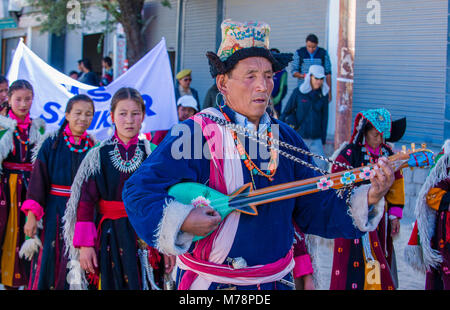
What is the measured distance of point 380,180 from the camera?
2.35 metres

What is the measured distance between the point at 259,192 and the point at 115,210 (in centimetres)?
203

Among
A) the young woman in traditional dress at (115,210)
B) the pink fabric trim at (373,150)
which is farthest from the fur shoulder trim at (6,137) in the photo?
the pink fabric trim at (373,150)

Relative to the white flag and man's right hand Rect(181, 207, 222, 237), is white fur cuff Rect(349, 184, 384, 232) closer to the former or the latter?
man's right hand Rect(181, 207, 222, 237)

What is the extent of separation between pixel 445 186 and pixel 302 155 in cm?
232

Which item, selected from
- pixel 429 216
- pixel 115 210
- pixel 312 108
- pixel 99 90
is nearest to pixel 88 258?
pixel 115 210

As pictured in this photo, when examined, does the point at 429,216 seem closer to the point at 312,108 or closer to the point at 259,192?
the point at 259,192

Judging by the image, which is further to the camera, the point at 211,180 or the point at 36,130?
the point at 36,130

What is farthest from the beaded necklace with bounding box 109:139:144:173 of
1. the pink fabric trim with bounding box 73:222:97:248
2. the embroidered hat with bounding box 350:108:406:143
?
the embroidered hat with bounding box 350:108:406:143

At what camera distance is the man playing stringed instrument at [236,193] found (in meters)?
2.33

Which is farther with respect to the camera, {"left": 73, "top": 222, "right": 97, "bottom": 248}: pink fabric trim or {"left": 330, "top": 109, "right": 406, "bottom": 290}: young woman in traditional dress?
{"left": 330, "top": 109, "right": 406, "bottom": 290}: young woman in traditional dress

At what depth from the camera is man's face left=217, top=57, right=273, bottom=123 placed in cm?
260

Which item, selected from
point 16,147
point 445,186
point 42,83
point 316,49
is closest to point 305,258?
point 445,186

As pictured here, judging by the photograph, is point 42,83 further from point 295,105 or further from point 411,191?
point 411,191

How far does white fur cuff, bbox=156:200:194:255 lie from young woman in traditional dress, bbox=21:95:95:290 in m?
2.65
